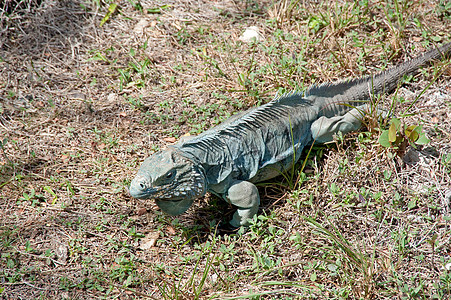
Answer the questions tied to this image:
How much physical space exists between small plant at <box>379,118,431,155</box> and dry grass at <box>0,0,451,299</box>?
6.2 inches

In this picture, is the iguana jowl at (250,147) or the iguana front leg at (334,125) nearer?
the iguana jowl at (250,147)

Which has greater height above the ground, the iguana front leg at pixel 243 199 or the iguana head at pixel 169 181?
the iguana head at pixel 169 181

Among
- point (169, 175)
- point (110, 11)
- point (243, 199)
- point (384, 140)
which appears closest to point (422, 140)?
point (384, 140)

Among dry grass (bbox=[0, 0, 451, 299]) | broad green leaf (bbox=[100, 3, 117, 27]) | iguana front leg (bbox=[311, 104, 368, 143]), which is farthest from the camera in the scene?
broad green leaf (bbox=[100, 3, 117, 27])

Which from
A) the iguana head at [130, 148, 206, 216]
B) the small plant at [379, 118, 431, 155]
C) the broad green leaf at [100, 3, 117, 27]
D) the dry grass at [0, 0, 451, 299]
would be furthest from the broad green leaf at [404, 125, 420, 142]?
the broad green leaf at [100, 3, 117, 27]

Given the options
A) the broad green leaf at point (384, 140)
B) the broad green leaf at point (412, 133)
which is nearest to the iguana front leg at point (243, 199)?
the broad green leaf at point (384, 140)

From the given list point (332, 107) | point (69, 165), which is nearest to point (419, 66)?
point (332, 107)

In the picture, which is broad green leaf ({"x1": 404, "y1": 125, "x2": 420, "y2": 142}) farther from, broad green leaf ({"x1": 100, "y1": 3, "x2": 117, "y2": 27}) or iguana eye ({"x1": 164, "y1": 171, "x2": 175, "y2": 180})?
broad green leaf ({"x1": 100, "y1": 3, "x2": 117, "y2": 27})

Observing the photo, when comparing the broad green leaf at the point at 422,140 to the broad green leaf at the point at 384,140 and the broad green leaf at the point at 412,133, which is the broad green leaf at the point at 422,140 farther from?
the broad green leaf at the point at 384,140

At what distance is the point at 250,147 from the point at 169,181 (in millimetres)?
897

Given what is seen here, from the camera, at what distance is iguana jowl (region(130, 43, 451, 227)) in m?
3.87

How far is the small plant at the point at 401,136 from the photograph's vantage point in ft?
13.6

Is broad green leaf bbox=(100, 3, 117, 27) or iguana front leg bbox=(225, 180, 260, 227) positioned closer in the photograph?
iguana front leg bbox=(225, 180, 260, 227)

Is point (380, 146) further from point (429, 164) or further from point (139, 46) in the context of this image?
point (139, 46)
